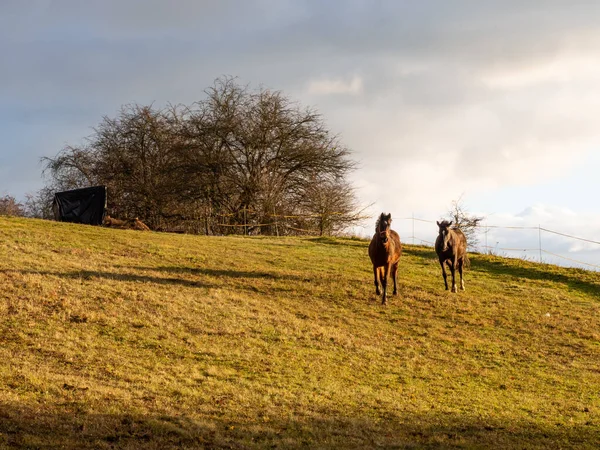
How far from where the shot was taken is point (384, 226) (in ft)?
57.6

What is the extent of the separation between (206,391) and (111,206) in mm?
36038

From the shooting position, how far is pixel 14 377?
30.8ft

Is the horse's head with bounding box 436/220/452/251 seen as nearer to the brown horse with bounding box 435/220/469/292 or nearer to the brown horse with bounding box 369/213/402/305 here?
the brown horse with bounding box 435/220/469/292

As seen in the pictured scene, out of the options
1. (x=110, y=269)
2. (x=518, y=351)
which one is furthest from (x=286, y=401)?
(x=110, y=269)


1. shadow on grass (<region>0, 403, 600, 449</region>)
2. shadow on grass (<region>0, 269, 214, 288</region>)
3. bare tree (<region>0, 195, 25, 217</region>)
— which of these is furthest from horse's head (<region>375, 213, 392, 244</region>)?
bare tree (<region>0, 195, 25, 217</region>)

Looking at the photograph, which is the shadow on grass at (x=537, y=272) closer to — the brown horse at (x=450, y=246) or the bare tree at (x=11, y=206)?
the brown horse at (x=450, y=246)

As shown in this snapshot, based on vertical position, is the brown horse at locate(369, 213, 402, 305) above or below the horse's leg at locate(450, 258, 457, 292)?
above

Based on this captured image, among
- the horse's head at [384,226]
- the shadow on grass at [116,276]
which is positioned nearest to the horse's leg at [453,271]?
the horse's head at [384,226]

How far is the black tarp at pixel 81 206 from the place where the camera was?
34.2 metres

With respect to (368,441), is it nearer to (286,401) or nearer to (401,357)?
(286,401)

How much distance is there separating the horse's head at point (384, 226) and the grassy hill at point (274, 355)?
228 centimetres

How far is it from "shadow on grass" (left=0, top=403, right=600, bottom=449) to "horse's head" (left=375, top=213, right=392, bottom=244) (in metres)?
8.03

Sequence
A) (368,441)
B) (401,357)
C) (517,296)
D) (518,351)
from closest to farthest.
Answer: (368,441), (401,357), (518,351), (517,296)

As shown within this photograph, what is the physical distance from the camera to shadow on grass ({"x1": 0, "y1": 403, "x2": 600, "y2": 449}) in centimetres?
730
